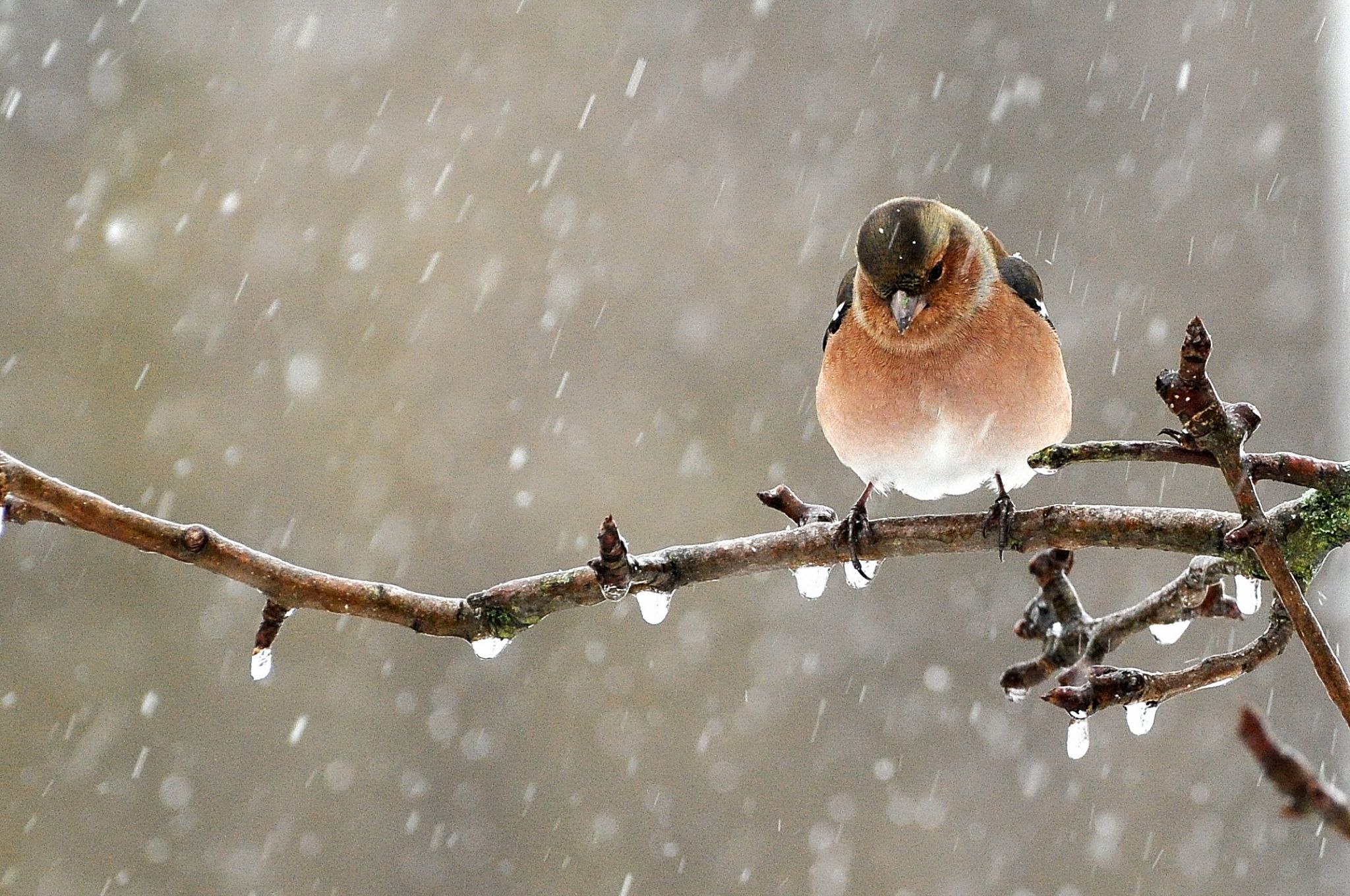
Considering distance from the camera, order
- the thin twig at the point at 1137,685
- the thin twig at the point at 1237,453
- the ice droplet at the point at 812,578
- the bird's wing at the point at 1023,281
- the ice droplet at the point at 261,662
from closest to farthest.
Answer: the thin twig at the point at 1237,453, the thin twig at the point at 1137,685, the ice droplet at the point at 261,662, the ice droplet at the point at 812,578, the bird's wing at the point at 1023,281

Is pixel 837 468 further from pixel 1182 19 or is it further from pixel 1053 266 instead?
pixel 1182 19

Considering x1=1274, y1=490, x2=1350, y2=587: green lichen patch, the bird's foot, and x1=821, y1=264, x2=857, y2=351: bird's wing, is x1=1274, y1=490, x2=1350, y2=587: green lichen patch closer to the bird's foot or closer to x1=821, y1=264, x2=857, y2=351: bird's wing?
the bird's foot

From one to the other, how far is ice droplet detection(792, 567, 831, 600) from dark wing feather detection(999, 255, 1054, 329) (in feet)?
2.35

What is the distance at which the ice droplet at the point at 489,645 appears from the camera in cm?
115

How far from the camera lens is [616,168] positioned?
401 cm

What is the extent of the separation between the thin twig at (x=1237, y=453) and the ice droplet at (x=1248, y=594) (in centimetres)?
36

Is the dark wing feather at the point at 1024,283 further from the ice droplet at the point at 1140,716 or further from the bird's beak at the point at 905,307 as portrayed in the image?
the ice droplet at the point at 1140,716

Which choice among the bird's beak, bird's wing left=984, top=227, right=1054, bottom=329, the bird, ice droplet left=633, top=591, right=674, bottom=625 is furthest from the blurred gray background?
ice droplet left=633, top=591, right=674, bottom=625

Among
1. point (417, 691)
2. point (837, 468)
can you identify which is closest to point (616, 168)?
point (837, 468)

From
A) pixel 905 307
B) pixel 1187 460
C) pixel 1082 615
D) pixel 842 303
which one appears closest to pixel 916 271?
pixel 905 307

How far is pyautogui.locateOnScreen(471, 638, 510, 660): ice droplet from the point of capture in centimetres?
115

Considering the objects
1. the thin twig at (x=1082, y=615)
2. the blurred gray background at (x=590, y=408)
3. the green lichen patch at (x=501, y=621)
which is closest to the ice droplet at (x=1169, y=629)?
the thin twig at (x=1082, y=615)

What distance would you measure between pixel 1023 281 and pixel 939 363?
273 millimetres

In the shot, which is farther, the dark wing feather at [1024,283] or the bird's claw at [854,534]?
the dark wing feather at [1024,283]
